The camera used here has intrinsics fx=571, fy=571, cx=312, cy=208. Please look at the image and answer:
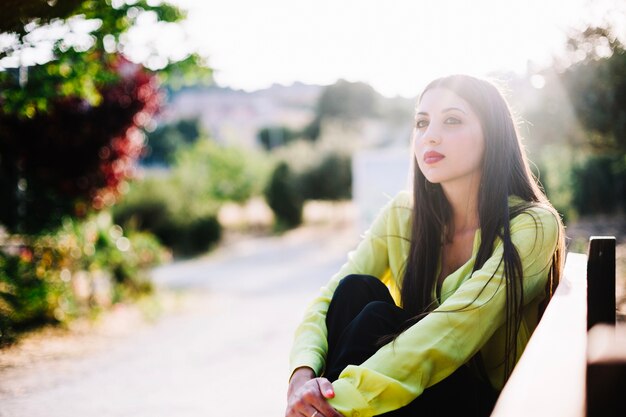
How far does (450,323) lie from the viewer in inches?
75.5

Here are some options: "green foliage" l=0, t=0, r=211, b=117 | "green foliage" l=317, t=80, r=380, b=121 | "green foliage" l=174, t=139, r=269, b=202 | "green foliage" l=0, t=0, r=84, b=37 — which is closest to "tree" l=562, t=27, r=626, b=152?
"green foliage" l=0, t=0, r=211, b=117

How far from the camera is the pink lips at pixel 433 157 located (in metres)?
2.34

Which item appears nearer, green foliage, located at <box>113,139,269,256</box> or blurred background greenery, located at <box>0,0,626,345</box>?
blurred background greenery, located at <box>0,0,626,345</box>

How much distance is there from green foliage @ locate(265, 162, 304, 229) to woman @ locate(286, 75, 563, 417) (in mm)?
17699

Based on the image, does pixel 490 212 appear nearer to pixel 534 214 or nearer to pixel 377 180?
pixel 534 214

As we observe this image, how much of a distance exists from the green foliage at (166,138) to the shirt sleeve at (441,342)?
148ft

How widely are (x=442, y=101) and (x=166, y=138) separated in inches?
1880

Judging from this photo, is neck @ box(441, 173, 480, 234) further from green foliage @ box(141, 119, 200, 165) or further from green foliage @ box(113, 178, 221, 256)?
green foliage @ box(141, 119, 200, 165)

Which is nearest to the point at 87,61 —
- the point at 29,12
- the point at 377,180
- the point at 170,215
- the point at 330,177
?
the point at 29,12

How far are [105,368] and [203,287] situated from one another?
489 centimetres

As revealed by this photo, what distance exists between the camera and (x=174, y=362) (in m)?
5.51

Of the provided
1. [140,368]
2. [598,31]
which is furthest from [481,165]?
[598,31]

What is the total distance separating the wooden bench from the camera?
1047 millimetres

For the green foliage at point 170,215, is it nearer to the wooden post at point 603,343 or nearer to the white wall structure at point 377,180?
the white wall structure at point 377,180
